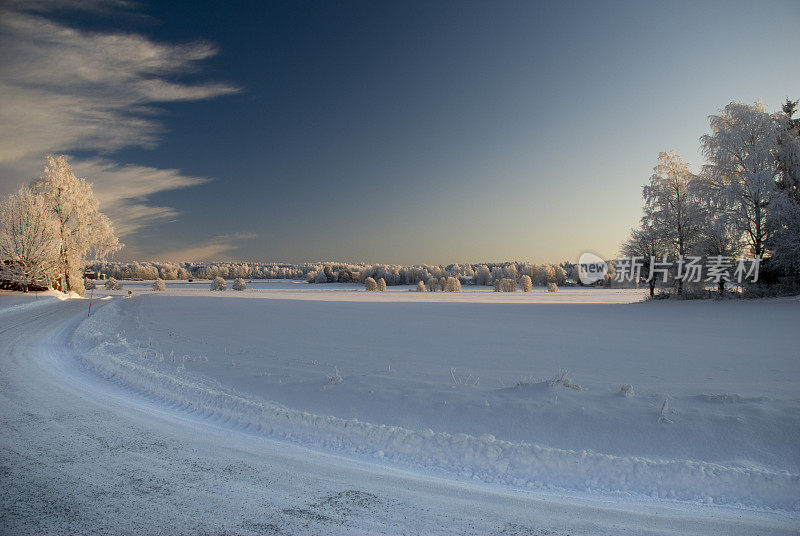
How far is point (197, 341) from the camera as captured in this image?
13.2 meters

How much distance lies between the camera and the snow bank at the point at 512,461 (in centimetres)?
409

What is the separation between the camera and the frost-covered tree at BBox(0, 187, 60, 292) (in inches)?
1437

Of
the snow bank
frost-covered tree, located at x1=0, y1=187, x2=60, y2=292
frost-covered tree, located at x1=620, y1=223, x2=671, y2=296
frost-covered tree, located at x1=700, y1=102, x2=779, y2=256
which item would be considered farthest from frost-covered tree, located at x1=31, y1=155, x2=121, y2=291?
frost-covered tree, located at x1=700, y1=102, x2=779, y2=256

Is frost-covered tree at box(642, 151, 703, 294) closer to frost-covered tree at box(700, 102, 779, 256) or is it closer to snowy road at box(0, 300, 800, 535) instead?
frost-covered tree at box(700, 102, 779, 256)

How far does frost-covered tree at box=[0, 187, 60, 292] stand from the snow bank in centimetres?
4333

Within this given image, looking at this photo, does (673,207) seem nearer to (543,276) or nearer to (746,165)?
(746,165)

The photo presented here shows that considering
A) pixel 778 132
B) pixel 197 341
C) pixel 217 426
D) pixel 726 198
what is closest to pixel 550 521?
pixel 217 426

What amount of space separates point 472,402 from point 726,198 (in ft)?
91.8

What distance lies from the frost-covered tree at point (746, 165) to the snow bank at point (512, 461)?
27.7 metres

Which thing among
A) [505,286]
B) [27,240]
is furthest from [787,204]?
[27,240]

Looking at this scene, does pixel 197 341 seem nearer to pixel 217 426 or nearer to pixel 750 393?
pixel 217 426

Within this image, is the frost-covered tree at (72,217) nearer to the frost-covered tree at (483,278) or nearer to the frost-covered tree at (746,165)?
the frost-covered tree at (746,165)

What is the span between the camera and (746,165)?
2517 centimetres

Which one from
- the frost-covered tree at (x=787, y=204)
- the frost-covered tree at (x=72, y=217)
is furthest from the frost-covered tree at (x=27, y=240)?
the frost-covered tree at (x=787, y=204)
